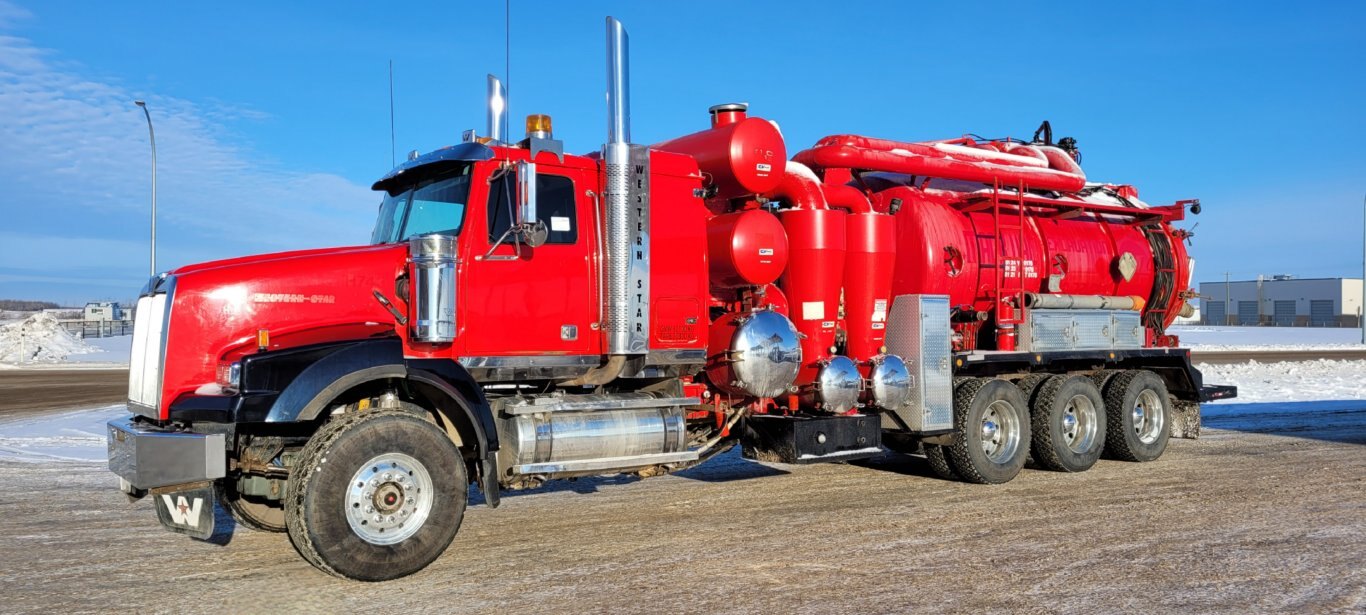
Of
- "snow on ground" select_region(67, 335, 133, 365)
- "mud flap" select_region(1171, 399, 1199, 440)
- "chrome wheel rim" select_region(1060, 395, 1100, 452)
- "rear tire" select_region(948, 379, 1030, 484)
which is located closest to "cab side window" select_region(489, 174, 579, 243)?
"rear tire" select_region(948, 379, 1030, 484)

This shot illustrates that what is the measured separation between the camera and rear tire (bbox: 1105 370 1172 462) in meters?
11.4

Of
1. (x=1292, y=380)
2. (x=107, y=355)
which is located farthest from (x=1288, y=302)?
(x=107, y=355)

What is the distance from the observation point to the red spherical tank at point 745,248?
851cm

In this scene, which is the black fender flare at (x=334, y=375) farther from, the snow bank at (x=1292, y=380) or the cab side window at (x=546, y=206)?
the snow bank at (x=1292, y=380)

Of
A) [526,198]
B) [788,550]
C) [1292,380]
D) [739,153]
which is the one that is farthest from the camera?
[1292,380]

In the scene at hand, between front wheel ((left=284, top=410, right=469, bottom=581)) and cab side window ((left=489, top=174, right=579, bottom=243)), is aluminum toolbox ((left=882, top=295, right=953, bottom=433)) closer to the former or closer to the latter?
cab side window ((left=489, top=174, right=579, bottom=243))

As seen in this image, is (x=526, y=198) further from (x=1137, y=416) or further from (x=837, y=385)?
(x=1137, y=416)

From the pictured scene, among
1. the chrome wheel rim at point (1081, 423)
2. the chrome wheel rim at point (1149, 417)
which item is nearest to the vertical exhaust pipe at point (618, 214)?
the chrome wheel rim at point (1081, 423)

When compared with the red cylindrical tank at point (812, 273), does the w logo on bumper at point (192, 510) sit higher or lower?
lower

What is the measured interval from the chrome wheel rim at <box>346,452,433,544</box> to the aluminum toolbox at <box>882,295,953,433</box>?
5.10 meters

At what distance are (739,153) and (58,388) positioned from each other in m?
20.4

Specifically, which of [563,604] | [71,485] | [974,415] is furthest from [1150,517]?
[71,485]

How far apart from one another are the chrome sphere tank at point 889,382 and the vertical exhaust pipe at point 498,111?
404 centimetres

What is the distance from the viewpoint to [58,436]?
44.7ft
